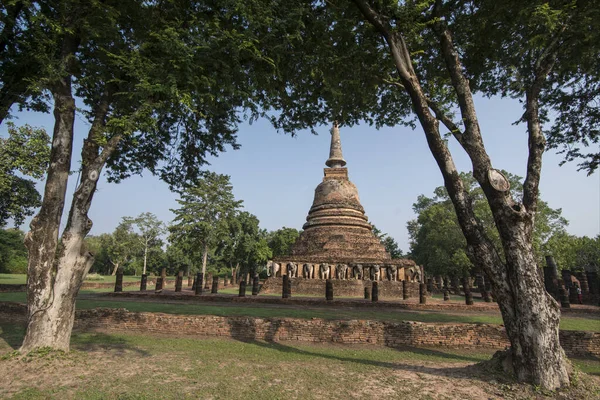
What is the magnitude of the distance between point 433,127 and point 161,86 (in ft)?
14.3

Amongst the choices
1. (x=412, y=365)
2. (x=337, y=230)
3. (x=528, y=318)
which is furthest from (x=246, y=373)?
(x=337, y=230)

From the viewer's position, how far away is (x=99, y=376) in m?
5.08

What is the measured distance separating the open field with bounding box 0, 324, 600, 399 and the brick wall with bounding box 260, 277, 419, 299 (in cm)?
1216

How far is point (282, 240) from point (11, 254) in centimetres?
2992

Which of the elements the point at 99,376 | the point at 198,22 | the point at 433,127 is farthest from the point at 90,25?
the point at 433,127

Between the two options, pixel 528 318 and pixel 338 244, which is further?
pixel 338 244

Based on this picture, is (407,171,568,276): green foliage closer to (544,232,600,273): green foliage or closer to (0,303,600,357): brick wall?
(544,232,600,273): green foliage

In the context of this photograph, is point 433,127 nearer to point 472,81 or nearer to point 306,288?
point 472,81

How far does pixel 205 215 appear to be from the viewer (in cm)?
3225

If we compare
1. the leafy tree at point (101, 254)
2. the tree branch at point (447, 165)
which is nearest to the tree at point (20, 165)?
the tree branch at point (447, 165)

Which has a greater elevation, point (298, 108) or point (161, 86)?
point (298, 108)

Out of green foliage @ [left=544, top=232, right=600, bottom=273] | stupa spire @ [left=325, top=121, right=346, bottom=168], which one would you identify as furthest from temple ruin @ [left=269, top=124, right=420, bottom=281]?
green foliage @ [left=544, top=232, right=600, bottom=273]

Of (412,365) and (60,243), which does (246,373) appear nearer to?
(412,365)

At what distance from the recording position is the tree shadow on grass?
256 inches
